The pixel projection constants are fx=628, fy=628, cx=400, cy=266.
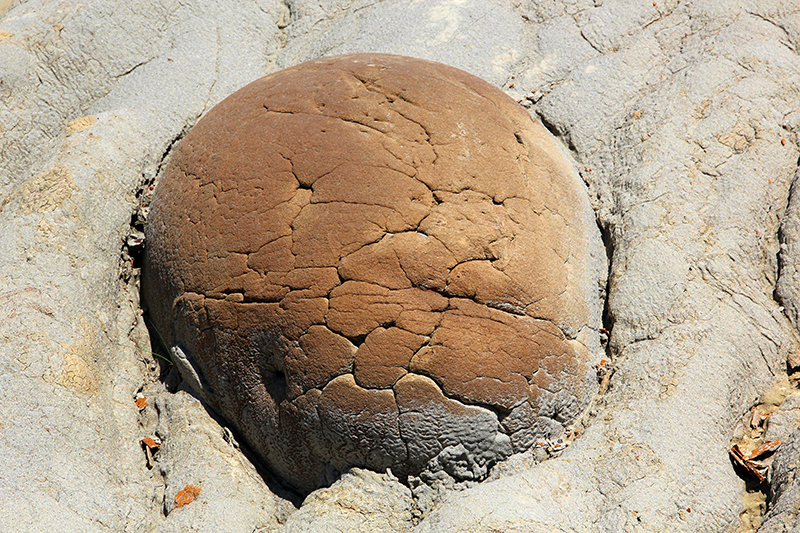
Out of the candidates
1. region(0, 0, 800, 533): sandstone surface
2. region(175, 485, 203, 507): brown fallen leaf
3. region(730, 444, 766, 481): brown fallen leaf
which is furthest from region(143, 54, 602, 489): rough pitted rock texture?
region(730, 444, 766, 481): brown fallen leaf

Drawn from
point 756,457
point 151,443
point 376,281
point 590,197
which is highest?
point 376,281

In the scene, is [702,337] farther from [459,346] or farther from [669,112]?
[669,112]

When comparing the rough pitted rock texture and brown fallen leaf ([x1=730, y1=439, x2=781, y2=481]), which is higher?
the rough pitted rock texture

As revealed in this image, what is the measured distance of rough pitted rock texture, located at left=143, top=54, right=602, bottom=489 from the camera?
261 centimetres

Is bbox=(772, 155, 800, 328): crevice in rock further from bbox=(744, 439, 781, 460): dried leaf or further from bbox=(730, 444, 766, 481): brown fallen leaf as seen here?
bbox=(730, 444, 766, 481): brown fallen leaf

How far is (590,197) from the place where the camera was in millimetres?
3820

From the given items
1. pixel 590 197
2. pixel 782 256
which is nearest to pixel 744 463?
pixel 782 256

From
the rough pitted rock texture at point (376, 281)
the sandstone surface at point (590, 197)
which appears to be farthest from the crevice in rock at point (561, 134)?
the rough pitted rock texture at point (376, 281)

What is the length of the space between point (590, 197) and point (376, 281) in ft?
5.94

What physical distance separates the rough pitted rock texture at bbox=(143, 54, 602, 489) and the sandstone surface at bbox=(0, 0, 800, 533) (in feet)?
0.74

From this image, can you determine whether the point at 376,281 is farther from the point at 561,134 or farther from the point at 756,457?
the point at 561,134

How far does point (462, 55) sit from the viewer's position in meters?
4.59

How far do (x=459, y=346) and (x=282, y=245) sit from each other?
0.88 m

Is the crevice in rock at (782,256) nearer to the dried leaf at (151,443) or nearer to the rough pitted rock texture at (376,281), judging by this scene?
the rough pitted rock texture at (376,281)
